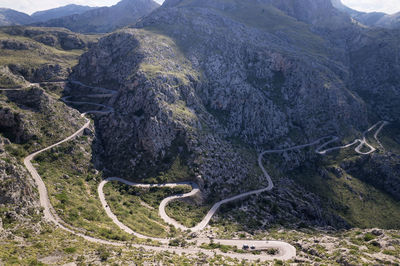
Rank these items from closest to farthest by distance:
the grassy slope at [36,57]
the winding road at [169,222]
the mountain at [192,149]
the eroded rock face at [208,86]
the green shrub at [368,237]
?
1. the winding road at [169,222]
2. the mountain at [192,149]
3. the green shrub at [368,237]
4. the eroded rock face at [208,86]
5. the grassy slope at [36,57]

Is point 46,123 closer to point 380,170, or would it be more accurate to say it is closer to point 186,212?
point 186,212

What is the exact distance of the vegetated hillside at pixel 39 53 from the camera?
425 feet

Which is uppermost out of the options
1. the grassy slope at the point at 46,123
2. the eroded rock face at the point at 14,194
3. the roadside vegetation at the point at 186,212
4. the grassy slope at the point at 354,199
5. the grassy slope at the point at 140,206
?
the grassy slope at the point at 46,123

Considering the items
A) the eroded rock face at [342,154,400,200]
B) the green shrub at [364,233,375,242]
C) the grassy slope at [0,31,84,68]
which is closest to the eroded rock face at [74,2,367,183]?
the grassy slope at [0,31,84,68]

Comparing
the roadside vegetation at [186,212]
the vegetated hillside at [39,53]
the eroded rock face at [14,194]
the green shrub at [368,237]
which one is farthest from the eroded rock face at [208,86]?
the green shrub at [368,237]

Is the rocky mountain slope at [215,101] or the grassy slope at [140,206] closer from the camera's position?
the grassy slope at [140,206]

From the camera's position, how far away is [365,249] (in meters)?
52.5

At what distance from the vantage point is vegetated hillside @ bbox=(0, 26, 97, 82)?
12950 cm

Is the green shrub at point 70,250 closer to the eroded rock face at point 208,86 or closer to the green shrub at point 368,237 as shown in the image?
the eroded rock face at point 208,86

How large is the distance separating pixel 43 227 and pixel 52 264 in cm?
1426

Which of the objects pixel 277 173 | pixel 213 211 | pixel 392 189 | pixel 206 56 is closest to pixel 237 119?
pixel 277 173

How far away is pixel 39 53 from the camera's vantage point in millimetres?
149625

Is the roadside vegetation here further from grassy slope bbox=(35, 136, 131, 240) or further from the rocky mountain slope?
grassy slope bbox=(35, 136, 131, 240)

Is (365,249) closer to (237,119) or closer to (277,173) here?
(277,173)
